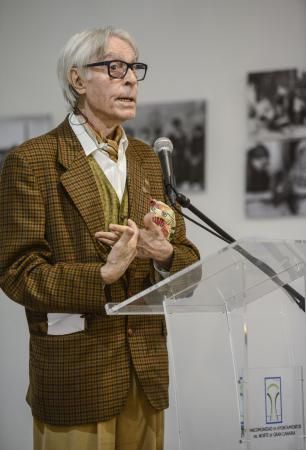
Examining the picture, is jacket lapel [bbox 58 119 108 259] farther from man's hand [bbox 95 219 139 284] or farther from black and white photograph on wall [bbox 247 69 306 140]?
black and white photograph on wall [bbox 247 69 306 140]

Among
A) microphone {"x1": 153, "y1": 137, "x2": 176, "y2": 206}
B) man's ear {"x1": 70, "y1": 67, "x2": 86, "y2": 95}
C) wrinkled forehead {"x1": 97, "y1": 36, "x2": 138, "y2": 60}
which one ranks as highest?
wrinkled forehead {"x1": 97, "y1": 36, "x2": 138, "y2": 60}

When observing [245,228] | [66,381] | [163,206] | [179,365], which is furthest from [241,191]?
[179,365]

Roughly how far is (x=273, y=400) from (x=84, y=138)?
0.91 metres

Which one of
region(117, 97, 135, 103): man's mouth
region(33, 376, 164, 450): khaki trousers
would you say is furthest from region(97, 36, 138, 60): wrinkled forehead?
region(33, 376, 164, 450): khaki trousers

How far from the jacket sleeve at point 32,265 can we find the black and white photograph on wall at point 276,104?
4.46 ft

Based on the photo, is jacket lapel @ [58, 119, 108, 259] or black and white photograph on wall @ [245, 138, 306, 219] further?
black and white photograph on wall @ [245, 138, 306, 219]

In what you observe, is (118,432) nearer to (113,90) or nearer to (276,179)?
(113,90)

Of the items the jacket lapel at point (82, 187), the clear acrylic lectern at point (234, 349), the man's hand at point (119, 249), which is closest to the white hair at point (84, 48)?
the jacket lapel at point (82, 187)

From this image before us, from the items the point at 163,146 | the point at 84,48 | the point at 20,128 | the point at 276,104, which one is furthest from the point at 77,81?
the point at 20,128

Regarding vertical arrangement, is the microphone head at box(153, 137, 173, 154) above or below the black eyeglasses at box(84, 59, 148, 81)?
below

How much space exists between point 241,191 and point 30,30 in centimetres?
136

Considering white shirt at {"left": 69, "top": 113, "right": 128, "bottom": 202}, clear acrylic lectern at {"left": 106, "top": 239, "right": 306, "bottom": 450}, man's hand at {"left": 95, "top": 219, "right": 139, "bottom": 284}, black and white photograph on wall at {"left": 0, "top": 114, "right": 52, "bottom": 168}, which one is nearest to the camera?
clear acrylic lectern at {"left": 106, "top": 239, "right": 306, "bottom": 450}

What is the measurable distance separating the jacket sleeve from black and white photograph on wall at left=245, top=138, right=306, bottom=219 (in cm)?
124

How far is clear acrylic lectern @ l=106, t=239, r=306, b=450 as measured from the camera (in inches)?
50.1
